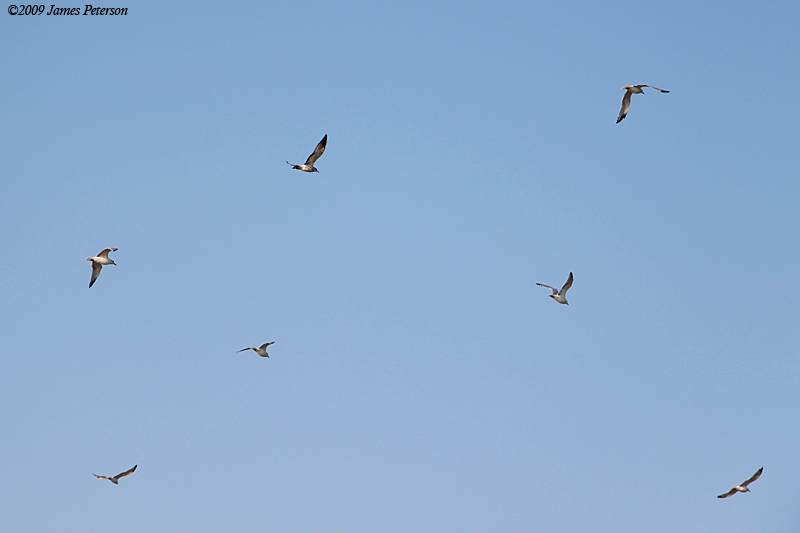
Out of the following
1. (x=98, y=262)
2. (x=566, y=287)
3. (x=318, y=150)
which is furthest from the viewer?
(x=566, y=287)

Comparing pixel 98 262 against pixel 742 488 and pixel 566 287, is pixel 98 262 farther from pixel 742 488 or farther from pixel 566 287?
pixel 742 488

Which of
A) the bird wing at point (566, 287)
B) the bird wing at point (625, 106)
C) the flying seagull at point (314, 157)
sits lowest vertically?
the bird wing at point (566, 287)

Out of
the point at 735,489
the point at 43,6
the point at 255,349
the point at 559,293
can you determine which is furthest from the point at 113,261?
the point at 735,489

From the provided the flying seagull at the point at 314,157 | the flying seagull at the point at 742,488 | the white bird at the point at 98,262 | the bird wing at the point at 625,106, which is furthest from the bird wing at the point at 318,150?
the flying seagull at the point at 742,488

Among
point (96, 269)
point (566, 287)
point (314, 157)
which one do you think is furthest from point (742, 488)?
point (96, 269)

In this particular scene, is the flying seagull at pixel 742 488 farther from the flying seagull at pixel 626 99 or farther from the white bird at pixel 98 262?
the white bird at pixel 98 262

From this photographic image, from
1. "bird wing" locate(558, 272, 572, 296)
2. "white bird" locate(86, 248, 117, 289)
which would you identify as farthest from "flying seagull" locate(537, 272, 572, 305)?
"white bird" locate(86, 248, 117, 289)

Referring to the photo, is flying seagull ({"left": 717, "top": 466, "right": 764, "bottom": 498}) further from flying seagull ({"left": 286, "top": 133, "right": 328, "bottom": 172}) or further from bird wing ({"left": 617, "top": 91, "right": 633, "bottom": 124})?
flying seagull ({"left": 286, "top": 133, "right": 328, "bottom": 172})

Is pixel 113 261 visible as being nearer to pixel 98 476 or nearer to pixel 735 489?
pixel 98 476

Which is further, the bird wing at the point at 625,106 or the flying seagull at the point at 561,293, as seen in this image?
the flying seagull at the point at 561,293

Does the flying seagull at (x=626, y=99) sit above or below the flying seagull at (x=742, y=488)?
above

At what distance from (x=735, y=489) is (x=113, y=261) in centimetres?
3896

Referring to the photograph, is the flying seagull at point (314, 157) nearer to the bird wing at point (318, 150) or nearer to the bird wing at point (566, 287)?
the bird wing at point (318, 150)

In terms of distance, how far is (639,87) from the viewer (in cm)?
5994
